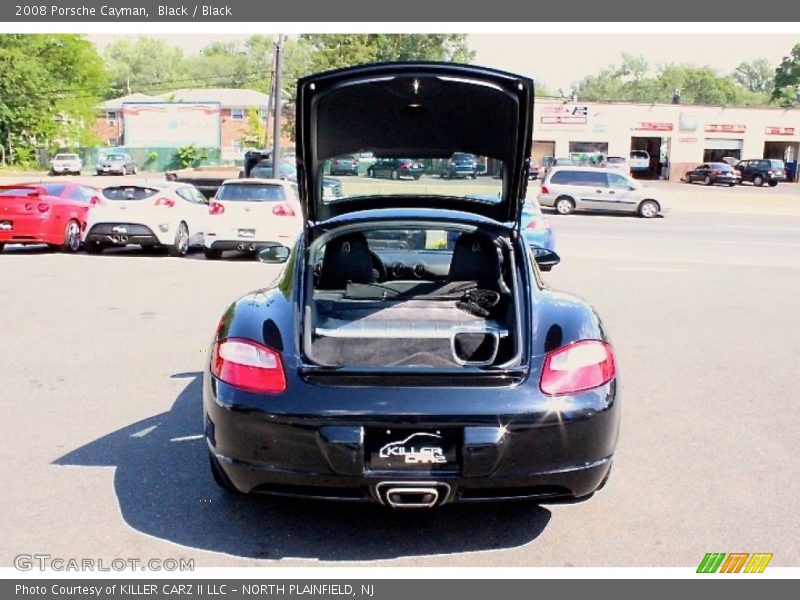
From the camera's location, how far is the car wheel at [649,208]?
86.2ft

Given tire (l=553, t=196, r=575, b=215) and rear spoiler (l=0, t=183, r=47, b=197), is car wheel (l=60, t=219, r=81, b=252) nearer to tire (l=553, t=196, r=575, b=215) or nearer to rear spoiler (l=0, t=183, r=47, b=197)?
rear spoiler (l=0, t=183, r=47, b=197)

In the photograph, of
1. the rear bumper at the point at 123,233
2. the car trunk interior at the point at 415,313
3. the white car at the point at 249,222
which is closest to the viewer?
the car trunk interior at the point at 415,313

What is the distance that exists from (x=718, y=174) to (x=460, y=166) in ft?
154

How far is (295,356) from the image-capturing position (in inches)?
138

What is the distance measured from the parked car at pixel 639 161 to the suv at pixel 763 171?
21.3 feet

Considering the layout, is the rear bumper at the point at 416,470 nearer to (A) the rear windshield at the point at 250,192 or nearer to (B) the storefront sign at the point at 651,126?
(A) the rear windshield at the point at 250,192

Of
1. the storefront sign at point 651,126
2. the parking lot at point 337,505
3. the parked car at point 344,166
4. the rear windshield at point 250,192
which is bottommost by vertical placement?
the parking lot at point 337,505

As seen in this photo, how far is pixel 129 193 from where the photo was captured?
14438 millimetres

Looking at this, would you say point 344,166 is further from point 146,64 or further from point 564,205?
point 146,64

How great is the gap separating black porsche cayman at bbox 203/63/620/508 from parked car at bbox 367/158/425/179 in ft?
0.25

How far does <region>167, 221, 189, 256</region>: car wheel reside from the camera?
1445cm

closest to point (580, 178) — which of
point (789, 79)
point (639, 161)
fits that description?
point (639, 161)

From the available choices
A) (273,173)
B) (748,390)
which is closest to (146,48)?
(273,173)

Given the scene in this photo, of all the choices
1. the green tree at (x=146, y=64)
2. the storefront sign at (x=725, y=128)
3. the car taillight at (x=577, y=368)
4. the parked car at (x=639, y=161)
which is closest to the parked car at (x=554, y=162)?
the parked car at (x=639, y=161)
